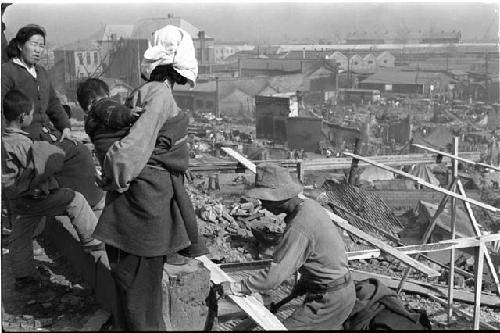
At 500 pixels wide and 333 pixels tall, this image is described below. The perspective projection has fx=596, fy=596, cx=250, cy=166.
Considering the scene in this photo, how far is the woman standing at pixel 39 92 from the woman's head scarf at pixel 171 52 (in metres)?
1.63

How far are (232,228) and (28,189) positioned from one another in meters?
4.46

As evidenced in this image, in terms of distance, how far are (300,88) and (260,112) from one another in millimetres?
13582

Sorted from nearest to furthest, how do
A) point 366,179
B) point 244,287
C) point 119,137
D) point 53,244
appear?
point 119,137 → point 244,287 → point 53,244 → point 366,179

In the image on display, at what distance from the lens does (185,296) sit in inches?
131

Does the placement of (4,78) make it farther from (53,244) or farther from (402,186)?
(402,186)

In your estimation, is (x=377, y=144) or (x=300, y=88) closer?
(x=377, y=144)

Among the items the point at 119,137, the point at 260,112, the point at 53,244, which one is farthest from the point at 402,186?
the point at 119,137

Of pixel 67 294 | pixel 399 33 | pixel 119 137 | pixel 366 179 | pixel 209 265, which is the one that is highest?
pixel 399 33

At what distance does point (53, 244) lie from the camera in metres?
4.81

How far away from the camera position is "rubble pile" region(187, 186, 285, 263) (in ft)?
23.2

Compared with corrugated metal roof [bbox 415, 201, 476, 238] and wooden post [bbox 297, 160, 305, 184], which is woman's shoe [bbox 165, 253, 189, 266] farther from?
corrugated metal roof [bbox 415, 201, 476, 238]

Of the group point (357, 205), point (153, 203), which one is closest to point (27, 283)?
point (153, 203)

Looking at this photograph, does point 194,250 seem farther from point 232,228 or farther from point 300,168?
point 232,228

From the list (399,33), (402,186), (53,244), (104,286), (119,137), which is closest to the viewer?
(119,137)
